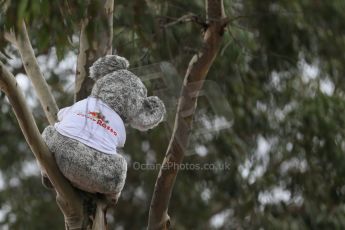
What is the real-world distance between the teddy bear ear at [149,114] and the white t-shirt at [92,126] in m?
0.19

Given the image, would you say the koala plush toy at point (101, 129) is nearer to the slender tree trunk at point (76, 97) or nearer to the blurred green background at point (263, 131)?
the slender tree trunk at point (76, 97)

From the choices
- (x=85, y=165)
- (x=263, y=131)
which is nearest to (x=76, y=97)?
(x=85, y=165)

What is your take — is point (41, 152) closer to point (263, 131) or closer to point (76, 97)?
point (76, 97)

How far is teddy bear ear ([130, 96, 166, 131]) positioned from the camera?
11.8 feet

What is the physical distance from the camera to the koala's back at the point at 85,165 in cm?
322

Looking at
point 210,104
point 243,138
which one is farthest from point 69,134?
point 243,138

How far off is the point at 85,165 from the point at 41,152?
265 mm

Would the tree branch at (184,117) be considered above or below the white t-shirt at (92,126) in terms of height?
below

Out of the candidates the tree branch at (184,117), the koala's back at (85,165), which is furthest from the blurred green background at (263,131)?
the koala's back at (85,165)

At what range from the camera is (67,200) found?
3203mm

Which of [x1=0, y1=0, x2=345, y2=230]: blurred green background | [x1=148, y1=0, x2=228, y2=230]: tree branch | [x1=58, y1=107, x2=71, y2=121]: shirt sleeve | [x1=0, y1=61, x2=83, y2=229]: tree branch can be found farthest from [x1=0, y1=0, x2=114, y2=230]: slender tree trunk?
[x1=0, y1=0, x2=345, y2=230]: blurred green background

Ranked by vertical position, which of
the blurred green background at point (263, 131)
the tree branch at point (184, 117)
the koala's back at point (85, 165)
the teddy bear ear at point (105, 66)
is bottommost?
the blurred green background at point (263, 131)

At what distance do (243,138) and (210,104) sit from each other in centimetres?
142

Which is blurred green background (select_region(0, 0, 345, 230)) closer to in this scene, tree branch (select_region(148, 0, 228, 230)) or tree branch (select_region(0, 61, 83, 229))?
tree branch (select_region(148, 0, 228, 230))
